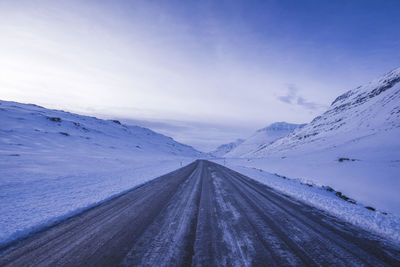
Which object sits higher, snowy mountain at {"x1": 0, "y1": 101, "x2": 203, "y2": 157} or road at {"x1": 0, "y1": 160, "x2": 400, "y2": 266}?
road at {"x1": 0, "y1": 160, "x2": 400, "y2": 266}

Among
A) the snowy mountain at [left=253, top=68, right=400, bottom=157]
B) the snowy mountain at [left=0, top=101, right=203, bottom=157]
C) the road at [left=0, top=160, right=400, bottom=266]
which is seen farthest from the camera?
the snowy mountain at [left=253, top=68, right=400, bottom=157]

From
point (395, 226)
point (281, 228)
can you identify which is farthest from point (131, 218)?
point (395, 226)

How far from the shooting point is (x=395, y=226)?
473 centimetres

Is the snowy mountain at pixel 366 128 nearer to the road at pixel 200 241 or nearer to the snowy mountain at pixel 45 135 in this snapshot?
the road at pixel 200 241

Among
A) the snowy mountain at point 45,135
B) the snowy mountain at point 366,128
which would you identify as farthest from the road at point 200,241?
the snowy mountain at point 366,128

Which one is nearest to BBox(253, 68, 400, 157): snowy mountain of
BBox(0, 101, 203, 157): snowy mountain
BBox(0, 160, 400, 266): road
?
BBox(0, 160, 400, 266): road

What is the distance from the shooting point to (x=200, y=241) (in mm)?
3389

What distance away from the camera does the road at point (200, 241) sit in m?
2.79

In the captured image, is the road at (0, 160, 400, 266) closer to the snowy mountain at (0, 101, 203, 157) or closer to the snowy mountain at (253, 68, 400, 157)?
the snowy mountain at (0, 101, 203, 157)

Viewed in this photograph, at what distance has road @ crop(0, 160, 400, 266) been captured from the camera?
9.16 ft

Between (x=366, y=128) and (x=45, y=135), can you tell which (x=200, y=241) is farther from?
(x=366, y=128)

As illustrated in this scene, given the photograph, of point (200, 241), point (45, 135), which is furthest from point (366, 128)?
point (45, 135)

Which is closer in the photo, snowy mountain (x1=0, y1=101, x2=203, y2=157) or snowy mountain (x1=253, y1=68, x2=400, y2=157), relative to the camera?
snowy mountain (x1=0, y1=101, x2=203, y2=157)

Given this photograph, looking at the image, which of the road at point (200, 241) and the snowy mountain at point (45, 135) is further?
the snowy mountain at point (45, 135)
